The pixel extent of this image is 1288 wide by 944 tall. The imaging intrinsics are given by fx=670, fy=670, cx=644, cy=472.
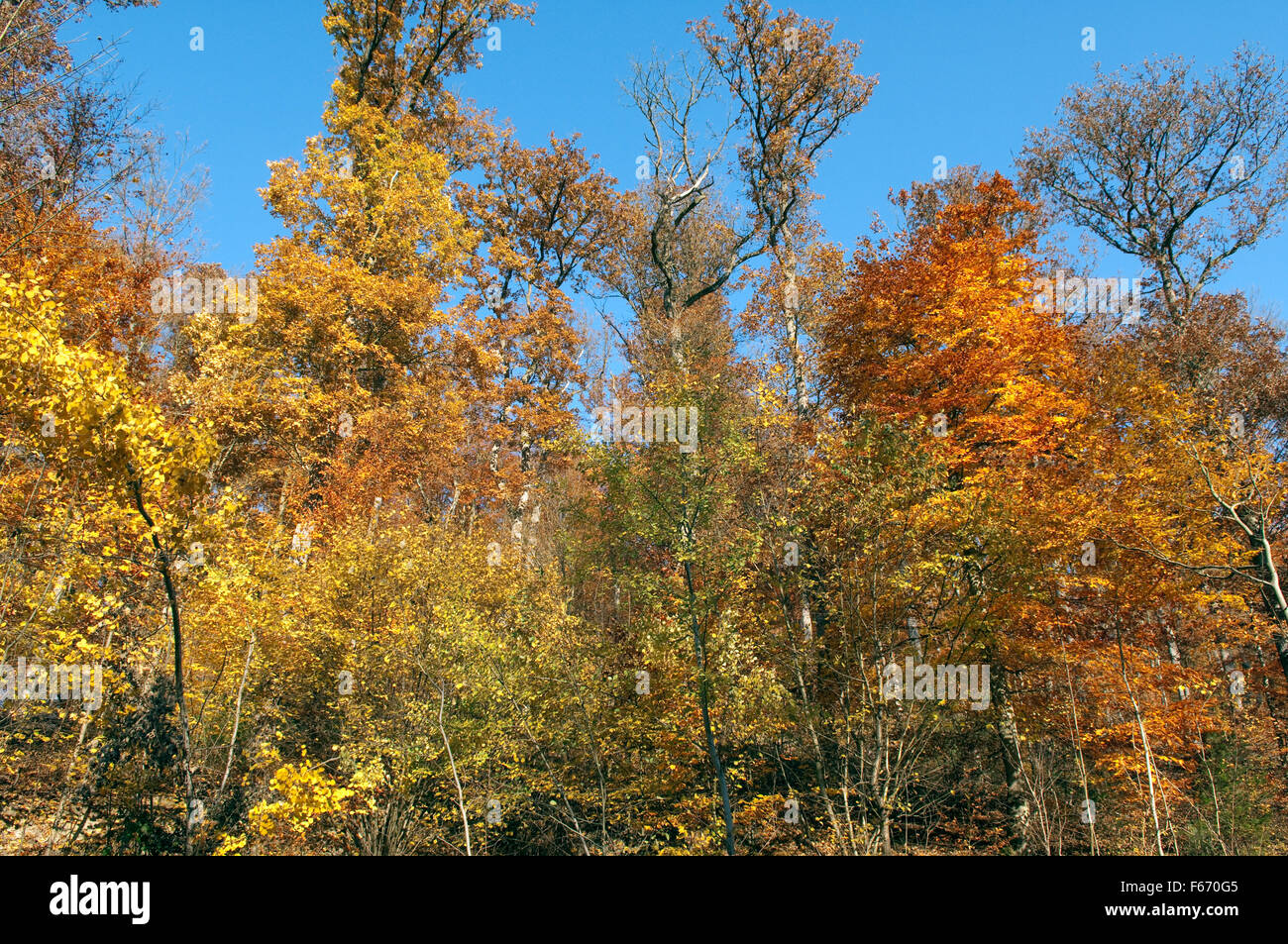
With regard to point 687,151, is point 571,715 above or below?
below

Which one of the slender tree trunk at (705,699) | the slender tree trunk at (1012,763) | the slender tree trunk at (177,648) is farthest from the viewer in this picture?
the slender tree trunk at (1012,763)

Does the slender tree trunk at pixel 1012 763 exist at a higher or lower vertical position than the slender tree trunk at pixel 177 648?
lower

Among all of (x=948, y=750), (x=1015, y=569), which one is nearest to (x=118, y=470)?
(x=1015, y=569)

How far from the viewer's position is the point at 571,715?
11.4 meters

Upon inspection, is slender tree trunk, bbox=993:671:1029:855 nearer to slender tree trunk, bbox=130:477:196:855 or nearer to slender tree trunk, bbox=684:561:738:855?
slender tree trunk, bbox=684:561:738:855

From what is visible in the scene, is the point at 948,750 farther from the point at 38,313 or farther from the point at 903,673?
the point at 38,313

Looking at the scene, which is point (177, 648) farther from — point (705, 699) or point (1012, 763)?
point (1012, 763)

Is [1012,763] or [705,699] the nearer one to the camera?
[705,699]

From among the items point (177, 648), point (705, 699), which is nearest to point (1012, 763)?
point (705, 699)

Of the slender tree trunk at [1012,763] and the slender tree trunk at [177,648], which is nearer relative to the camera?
the slender tree trunk at [177,648]

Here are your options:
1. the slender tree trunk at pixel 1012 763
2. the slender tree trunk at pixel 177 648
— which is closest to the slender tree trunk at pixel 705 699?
the slender tree trunk at pixel 1012 763

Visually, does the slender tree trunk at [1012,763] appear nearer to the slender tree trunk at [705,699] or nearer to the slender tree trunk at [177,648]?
the slender tree trunk at [705,699]

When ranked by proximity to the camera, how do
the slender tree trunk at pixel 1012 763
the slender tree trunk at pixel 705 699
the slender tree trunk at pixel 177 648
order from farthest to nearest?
1. the slender tree trunk at pixel 1012 763
2. the slender tree trunk at pixel 705 699
3. the slender tree trunk at pixel 177 648

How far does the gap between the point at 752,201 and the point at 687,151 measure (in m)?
2.72
